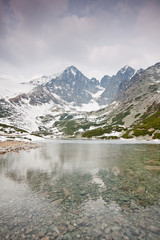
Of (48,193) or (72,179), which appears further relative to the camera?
(72,179)

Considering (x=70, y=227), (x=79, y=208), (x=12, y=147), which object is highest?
(x=12, y=147)

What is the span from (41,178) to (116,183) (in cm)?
817

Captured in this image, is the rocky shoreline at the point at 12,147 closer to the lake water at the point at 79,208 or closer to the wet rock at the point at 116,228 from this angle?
the lake water at the point at 79,208

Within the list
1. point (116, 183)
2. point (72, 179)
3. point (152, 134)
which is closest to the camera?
point (116, 183)

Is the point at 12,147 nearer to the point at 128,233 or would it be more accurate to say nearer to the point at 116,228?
the point at 116,228

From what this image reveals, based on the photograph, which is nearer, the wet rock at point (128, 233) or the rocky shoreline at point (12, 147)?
the wet rock at point (128, 233)

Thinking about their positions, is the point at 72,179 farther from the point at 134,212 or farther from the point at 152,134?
the point at 152,134

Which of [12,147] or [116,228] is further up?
[12,147]

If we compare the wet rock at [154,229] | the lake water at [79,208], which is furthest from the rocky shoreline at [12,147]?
the wet rock at [154,229]

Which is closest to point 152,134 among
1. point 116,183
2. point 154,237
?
point 116,183

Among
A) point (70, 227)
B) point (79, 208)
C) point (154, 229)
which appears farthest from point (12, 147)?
point (154, 229)

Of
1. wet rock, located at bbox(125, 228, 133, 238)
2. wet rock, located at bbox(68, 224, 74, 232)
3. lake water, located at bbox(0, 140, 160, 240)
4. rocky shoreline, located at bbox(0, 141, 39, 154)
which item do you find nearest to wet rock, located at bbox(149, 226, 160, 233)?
lake water, located at bbox(0, 140, 160, 240)

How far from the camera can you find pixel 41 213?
9.59 m

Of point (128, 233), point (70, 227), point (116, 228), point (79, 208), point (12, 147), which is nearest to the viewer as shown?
point (128, 233)
